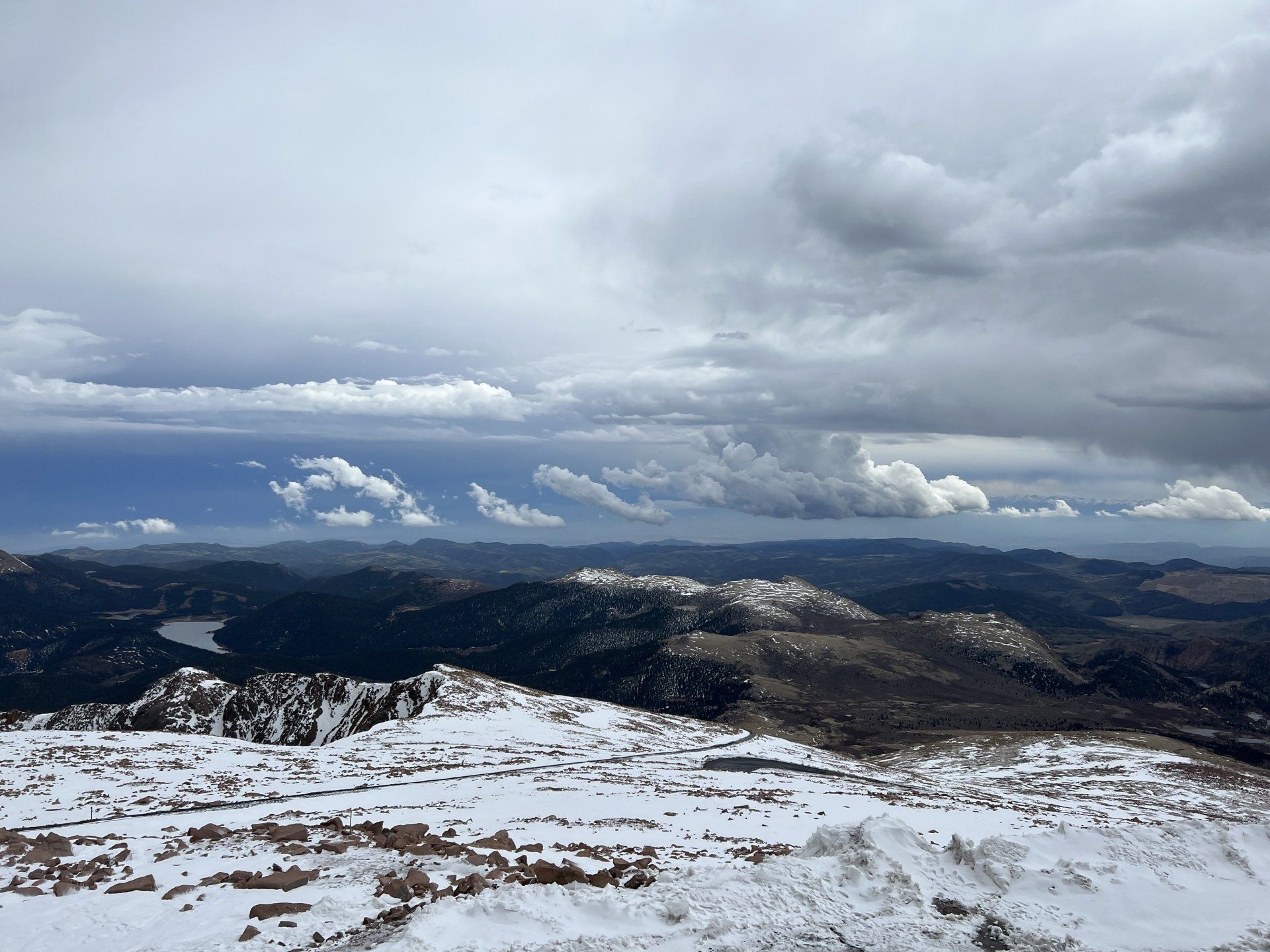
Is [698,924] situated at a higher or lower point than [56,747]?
higher

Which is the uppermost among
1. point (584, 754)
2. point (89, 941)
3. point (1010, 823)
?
point (89, 941)

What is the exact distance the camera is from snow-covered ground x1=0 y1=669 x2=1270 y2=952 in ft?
54.1

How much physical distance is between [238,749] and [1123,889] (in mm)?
70453

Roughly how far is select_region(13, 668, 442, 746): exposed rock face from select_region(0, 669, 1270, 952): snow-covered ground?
102 metres

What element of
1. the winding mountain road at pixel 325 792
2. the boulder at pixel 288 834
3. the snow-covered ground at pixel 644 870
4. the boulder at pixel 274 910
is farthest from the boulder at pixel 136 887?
the winding mountain road at pixel 325 792

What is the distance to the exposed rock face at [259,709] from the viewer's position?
148 m

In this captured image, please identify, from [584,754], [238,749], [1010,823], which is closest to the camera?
[1010,823]

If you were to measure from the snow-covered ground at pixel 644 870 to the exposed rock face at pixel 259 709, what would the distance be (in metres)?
102

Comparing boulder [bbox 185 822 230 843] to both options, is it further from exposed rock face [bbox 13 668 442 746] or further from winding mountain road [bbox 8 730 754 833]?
exposed rock face [bbox 13 668 442 746]

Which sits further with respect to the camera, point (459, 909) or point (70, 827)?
point (70, 827)

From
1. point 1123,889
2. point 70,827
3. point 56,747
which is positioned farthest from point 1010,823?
point 56,747

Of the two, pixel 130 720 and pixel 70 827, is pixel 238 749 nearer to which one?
pixel 70 827

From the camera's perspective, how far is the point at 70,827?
32594mm

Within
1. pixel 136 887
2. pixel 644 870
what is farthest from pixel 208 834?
pixel 644 870
